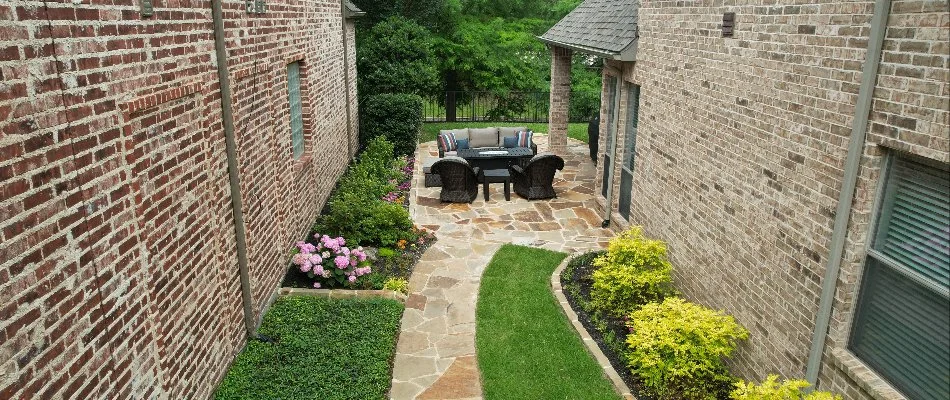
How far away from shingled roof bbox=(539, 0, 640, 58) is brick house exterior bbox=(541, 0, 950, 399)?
1120 mm

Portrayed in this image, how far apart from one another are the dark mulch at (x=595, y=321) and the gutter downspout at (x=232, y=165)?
3.66 m

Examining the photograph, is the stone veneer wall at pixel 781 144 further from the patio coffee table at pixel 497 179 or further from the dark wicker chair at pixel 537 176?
the patio coffee table at pixel 497 179

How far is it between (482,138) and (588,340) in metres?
8.93

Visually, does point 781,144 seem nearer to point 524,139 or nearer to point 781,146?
point 781,146

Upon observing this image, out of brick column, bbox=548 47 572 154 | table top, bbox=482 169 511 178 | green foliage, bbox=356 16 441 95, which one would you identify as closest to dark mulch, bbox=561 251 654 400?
table top, bbox=482 169 511 178

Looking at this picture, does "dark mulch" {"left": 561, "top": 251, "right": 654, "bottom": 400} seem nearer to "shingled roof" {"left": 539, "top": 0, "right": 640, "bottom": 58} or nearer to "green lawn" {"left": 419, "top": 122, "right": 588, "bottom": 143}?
"shingled roof" {"left": 539, "top": 0, "right": 640, "bottom": 58}

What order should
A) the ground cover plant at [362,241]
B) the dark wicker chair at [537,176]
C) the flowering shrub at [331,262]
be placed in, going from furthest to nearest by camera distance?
the dark wicker chair at [537,176], the ground cover plant at [362,241], the flowering shrub at [331,262]

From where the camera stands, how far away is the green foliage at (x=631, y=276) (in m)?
6.87

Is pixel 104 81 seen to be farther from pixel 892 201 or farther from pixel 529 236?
pixel 529 236

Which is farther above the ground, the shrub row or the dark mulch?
the shrub row

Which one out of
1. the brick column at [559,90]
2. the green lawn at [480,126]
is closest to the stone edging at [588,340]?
the brick column at [559,90]

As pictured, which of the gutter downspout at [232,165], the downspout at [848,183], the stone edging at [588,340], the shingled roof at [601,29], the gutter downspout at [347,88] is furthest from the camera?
the gutter downspout at [347,88]

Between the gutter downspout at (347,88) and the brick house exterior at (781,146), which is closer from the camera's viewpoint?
the brick house exterior at (781,146)

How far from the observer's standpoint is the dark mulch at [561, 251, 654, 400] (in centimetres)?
593
